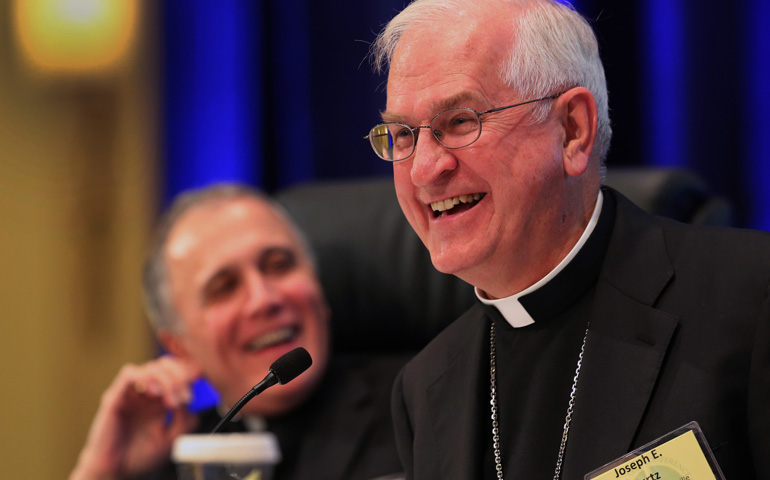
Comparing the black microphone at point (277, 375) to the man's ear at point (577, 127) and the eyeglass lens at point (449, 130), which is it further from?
the man's ear at point (577, 127)

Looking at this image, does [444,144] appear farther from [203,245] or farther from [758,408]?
[203,245]

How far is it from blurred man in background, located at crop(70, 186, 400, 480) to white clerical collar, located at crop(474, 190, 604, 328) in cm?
96

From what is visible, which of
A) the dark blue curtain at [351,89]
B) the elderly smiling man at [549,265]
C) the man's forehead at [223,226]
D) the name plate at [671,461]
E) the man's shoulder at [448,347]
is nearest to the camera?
the name plate at [671,461]

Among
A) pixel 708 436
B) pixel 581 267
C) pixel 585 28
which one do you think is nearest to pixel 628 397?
pixel 708 436

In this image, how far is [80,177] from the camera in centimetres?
351

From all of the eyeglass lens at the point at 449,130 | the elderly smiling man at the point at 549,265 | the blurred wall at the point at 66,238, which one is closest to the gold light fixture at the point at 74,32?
the blurred wall at the point at 66,238

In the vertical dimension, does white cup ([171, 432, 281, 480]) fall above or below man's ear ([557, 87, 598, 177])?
below

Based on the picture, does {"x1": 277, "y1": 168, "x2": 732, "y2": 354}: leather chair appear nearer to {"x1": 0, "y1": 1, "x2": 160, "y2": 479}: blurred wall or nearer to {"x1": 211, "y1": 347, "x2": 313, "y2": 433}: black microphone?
{"x1": 211, "y1": 347, "x2": 313, "y2": 433}: black microphone

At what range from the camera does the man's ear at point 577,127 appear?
131cm

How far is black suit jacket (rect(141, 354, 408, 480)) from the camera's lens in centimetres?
225

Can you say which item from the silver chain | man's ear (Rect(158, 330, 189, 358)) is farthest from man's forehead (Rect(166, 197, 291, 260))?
the silver chain

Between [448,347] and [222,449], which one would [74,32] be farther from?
[448,347]

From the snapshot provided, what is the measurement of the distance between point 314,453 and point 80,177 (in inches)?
70.8

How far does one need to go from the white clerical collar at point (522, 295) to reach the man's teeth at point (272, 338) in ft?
3.23
